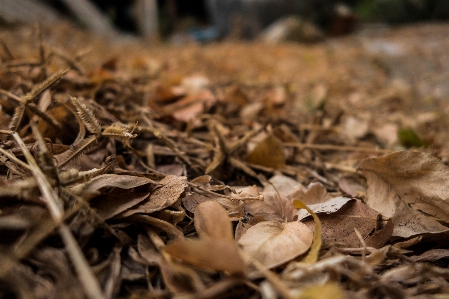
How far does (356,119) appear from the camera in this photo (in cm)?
108

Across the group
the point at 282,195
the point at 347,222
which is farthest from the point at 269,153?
the point at 347,222

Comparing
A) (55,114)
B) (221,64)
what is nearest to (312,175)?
(55,114)

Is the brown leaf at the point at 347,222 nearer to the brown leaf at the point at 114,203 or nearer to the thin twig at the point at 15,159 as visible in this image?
the brown leaf at the point at 114,203

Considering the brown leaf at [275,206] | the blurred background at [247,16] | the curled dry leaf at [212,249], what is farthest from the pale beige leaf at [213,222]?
the blurred background at [247,16]

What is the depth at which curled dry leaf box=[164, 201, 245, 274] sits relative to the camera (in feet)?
0.99

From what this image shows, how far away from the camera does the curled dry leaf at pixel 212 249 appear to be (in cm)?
30

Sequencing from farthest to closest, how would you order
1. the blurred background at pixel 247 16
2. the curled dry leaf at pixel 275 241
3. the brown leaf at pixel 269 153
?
1. the blurred background at pixel 247 16
2. the brown leaf at pixel 269 153
3. the curled dry leaf at pixel 275 241

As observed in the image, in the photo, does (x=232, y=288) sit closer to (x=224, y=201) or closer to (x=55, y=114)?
(x=224, y=201)

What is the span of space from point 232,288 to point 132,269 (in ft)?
0.37

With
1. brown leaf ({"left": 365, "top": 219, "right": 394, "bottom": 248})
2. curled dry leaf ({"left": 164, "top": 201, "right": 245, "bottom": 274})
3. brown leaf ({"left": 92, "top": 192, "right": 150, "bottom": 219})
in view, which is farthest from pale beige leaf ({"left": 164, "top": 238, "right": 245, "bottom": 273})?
brown leaf ({"left": 365, "top": 219, "right": 394, "bottom": 248})

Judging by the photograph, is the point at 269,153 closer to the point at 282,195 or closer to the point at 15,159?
the point at 282,195

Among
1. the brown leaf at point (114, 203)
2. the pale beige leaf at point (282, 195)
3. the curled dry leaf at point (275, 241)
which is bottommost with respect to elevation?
the pale beige leaf at point (282, 195)

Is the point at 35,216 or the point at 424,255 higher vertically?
the point at 35,216

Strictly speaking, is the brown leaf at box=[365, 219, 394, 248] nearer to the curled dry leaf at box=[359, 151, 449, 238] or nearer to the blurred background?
the curled dry leaf at box=[359, 151, 449, 238]
